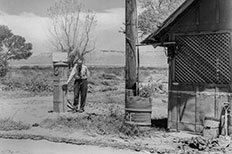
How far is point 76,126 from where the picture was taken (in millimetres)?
11016

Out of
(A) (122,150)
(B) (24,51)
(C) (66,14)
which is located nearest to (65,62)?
(A) (122,150)

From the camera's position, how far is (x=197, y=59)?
410 inches

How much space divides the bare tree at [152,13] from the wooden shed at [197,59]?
32577mm

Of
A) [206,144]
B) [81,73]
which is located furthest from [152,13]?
[206,144]

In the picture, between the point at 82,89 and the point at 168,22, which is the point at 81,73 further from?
the point at 168,22

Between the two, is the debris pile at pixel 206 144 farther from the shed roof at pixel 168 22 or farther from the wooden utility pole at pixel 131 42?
the shed roof at pixel 168 22

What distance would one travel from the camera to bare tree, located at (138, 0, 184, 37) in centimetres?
4328

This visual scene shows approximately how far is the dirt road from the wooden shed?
2919mm

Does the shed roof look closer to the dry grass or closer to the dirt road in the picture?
the dirt road

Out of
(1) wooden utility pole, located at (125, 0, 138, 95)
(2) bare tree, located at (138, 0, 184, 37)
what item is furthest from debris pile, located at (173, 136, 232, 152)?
(2) bare tree, located at (138, 0, 184, 37)

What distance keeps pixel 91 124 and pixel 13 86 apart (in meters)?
17.9

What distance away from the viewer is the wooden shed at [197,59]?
990 cm

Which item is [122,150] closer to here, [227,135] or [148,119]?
[148,119]

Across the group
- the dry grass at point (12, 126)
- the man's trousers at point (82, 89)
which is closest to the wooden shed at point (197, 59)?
the man's trousers at point (82, 89)
